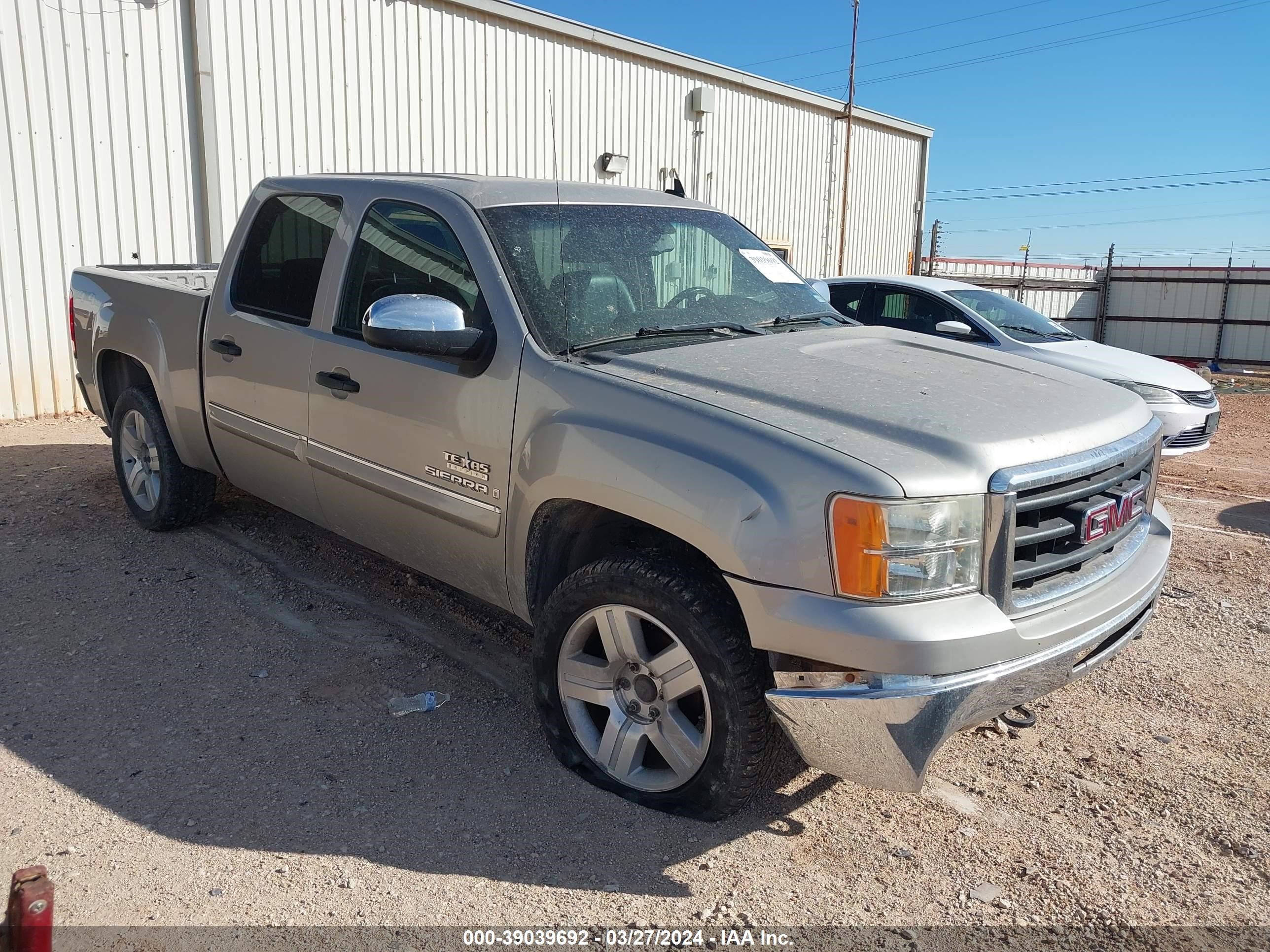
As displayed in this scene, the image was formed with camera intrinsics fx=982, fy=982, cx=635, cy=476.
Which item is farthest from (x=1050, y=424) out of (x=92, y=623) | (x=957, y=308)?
(x=957, y=308)

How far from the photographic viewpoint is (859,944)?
99.3 inches

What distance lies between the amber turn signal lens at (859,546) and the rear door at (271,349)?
8.28ft

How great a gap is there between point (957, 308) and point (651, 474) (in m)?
6.93

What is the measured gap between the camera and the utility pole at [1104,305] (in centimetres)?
2208

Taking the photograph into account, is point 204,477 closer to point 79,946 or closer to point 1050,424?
point 79,946

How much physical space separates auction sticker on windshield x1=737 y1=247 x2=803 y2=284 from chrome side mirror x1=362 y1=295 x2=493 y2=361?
1443 mm

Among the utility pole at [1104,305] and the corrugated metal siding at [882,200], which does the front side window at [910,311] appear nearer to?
the corrugated metal siding at [882,200]

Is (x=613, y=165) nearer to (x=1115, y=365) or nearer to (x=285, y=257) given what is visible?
(x=1115, y=365)

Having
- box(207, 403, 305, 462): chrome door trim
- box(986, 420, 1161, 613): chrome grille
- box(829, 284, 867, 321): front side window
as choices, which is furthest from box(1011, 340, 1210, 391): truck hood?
box(207, 403, 305, 462): chrome door trim

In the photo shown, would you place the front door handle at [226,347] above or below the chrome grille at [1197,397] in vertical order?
above

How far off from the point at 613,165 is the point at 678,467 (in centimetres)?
1125

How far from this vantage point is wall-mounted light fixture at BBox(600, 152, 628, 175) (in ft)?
42.7

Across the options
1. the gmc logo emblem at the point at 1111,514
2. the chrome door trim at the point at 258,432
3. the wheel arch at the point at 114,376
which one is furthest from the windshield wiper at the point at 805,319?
the wheel arch at the point at 114,376

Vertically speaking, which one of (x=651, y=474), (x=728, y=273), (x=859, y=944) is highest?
(x=728, y=273)
